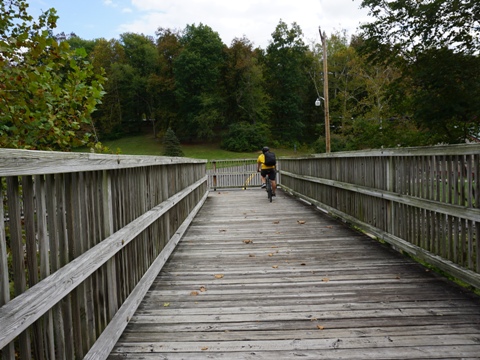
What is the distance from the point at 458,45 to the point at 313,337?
10.1 m

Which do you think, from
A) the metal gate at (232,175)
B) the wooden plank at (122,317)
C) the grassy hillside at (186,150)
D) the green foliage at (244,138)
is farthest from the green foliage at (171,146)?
the wooden plank at (122,317)

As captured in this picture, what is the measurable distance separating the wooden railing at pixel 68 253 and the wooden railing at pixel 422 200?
9.87ft

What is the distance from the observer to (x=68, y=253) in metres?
2.32

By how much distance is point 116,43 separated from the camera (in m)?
74.4

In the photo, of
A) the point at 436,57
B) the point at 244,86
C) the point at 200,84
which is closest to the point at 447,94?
the point at 436,57

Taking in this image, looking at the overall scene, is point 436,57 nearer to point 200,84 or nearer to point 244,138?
point 244,138

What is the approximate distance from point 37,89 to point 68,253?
2.11m

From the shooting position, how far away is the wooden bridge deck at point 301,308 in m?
2.87

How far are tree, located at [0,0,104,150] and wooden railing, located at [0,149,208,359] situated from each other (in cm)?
98

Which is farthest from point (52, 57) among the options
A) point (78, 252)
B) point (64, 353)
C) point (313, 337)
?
point (313, 337)

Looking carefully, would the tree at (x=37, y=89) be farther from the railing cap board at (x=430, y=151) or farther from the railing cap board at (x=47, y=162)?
the railing cap board at (x=430, y=151)

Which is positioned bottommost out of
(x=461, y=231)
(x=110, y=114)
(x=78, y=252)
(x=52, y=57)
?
(x=461, y=231)

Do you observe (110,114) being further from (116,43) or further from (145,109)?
(116,43)

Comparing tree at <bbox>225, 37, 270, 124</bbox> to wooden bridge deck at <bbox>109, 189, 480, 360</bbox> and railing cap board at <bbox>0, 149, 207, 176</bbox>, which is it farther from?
railing cap board at <bbox>0, 149, 207, 176</bbox>
